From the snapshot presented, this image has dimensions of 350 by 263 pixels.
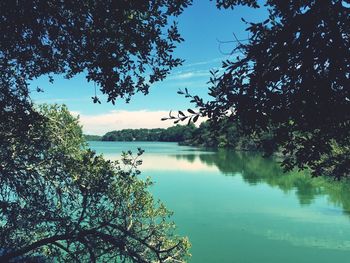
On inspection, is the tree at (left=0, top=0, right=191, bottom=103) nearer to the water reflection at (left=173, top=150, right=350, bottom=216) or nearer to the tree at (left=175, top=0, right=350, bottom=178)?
the tree at (left=175, top=0, right=350, bottom=178)

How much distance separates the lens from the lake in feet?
80.6

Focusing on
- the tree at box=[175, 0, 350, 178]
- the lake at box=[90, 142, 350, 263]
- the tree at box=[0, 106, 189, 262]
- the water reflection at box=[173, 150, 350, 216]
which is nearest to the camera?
the tree at box=[175, 0, 350, 178]

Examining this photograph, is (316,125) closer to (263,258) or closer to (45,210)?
(45,210)

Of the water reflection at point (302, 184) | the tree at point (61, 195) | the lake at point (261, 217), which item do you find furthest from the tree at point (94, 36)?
the water reflection at point (302, 184)

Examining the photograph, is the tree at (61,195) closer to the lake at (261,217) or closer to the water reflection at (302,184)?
the lake at (261,217)

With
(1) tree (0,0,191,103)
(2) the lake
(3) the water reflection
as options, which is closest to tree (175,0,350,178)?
(1) tree (0,0,191,103)

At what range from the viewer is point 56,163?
12.1 metres

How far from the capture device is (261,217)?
1350 inches

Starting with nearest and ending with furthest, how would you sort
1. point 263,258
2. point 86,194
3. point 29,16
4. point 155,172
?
point 29,16 → point 86,194 → point 263,258 → point 155,172

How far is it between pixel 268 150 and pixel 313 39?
5.80 ft

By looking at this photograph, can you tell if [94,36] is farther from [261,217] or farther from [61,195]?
[261,217]

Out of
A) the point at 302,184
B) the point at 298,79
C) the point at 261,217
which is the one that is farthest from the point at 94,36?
the point at 302,184

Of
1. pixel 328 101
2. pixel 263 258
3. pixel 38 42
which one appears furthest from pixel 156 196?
pixel 328 101

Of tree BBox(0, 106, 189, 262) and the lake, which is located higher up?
tree BBox(0, 106, 189, 262)
